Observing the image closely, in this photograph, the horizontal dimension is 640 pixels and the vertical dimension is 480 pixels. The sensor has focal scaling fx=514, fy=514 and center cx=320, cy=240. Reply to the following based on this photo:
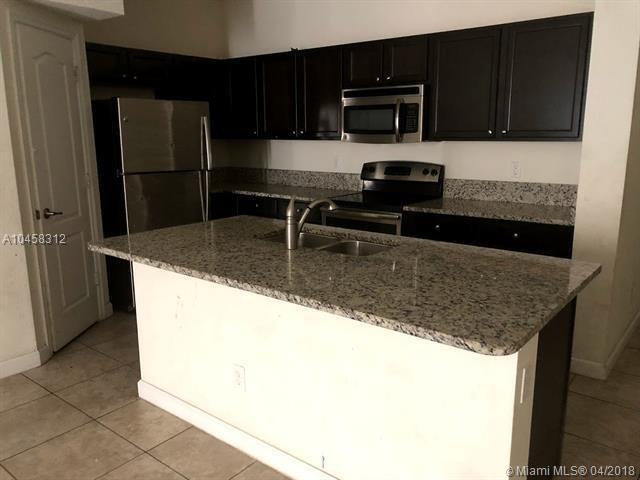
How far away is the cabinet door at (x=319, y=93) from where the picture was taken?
14.1ft

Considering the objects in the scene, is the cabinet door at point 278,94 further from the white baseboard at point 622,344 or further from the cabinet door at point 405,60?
the white baseboard at point 622,344

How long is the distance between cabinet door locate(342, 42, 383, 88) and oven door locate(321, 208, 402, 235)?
1.05 metres

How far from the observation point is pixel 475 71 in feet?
11.7

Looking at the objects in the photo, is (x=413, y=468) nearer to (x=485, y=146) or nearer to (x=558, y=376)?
(x=558, y=376)

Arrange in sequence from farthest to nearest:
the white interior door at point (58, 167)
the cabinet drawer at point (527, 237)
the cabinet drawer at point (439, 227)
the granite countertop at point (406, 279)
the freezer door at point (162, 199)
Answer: the freezer door at point (162, 199) → the cabinet drawer at point (439, 227) → the white interior door at point (58, 167) → the cabinet drawer at point (527, 237) → the granite countertop at point (406, 279)

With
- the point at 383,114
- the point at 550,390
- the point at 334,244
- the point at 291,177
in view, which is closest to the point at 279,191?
the point at 291,177

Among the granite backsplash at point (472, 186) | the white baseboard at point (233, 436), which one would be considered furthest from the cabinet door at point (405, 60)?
the white baseboard at point (233, 436)

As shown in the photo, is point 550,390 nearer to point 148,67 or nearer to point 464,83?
point 464,83

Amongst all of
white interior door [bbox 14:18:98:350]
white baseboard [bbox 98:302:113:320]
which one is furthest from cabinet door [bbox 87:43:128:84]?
white baseboard [bbox 98:302:113:320]

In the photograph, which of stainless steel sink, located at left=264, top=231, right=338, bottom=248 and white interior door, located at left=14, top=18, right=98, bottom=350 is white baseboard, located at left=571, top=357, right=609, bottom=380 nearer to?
stainless steel sink, located at left=264, top=231, right=338, bottom=248

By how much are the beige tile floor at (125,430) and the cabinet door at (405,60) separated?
2356 mm

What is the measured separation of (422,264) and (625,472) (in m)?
1.31

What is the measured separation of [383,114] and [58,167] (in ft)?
7.79

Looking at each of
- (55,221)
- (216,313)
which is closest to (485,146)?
(216,313)
